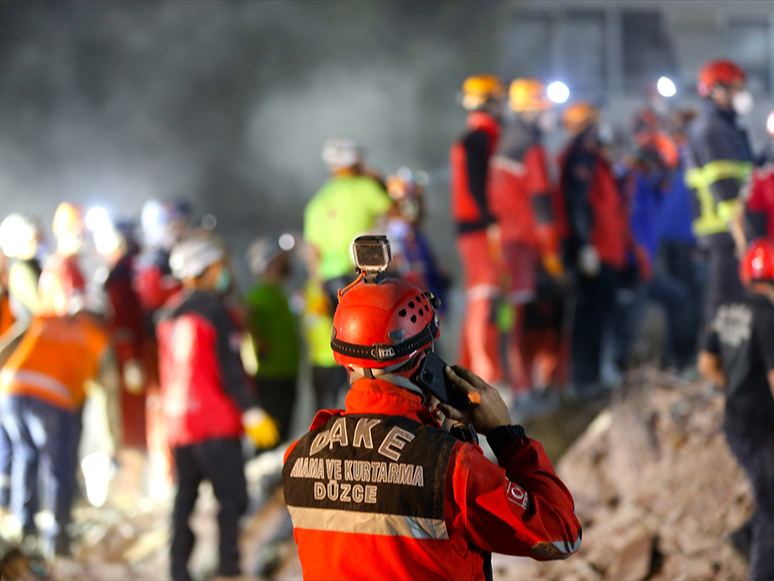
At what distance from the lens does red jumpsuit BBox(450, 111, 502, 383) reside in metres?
4.50

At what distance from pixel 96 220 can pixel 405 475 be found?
16.6 feet

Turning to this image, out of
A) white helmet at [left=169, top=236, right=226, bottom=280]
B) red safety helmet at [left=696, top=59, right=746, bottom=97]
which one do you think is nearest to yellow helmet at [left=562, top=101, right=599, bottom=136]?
red safety helmet at [left=696, top=59, right=746, bottom=97]

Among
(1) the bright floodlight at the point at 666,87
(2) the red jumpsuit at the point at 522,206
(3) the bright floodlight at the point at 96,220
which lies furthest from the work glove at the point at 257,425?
(1) the bright floodlight at the point at 666,87

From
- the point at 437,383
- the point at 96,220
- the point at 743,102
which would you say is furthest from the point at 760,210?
the point at 96,220

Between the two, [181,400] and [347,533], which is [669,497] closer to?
[181,400]

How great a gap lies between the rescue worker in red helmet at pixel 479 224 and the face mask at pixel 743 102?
1359mm

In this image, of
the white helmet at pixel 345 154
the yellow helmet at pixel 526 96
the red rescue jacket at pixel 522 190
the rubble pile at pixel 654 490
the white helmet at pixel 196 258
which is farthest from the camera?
the yellow helmet at pixel 526 96

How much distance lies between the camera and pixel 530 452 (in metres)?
1.48

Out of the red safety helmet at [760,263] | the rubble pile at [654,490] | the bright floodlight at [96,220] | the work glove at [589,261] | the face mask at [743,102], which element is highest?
the face mask at [743,102]

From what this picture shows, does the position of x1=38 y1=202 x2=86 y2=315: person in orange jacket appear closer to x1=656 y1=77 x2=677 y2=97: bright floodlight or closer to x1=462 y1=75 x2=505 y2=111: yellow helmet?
x1=462 y1=75 x2=505 y2=111: yellow helmet

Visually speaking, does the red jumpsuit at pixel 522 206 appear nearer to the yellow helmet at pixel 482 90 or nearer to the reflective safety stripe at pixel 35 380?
the yellow helmet at pixel 482 90

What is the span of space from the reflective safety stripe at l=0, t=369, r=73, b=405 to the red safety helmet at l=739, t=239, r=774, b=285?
3539 millimetres

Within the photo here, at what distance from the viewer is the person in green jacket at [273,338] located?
504cm

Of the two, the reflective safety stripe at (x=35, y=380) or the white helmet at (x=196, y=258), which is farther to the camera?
the reflective safety stripe at (x=35, y=380)
